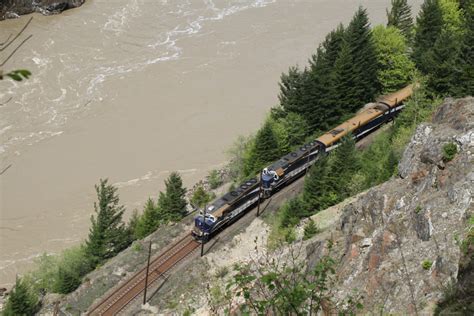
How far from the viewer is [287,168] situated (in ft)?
156

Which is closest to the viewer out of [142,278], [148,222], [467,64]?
[142,278]

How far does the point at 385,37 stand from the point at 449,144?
113 ft

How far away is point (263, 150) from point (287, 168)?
14.7ft

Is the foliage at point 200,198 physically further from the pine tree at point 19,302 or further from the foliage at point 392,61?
the foliage at point 392,61

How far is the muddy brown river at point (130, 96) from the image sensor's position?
55.0 metres

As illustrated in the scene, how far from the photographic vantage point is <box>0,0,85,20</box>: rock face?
92875mm

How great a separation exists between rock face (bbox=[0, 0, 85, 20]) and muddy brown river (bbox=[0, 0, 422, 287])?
149 centimetres

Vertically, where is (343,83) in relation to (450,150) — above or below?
below

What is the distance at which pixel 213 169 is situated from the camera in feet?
192

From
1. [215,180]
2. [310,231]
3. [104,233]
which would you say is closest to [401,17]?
[215,180]

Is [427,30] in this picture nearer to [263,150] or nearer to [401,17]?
[401,17]

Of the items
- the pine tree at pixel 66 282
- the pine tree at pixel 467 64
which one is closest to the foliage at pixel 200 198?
the pine tree at pixel 66 282

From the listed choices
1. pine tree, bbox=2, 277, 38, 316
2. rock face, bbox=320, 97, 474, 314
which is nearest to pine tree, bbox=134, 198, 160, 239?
pine tree, bbox=2, 277, 38, 316

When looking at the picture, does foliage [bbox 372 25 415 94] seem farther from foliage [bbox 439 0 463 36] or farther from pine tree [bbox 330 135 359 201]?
pine tree [bbox 330 135 359 201]
